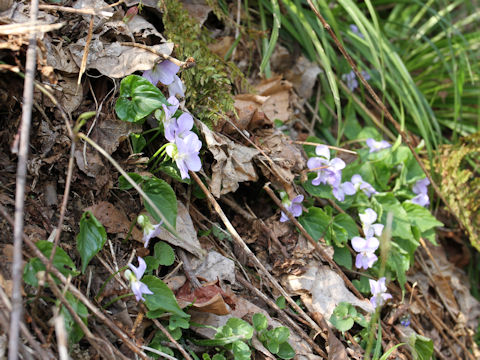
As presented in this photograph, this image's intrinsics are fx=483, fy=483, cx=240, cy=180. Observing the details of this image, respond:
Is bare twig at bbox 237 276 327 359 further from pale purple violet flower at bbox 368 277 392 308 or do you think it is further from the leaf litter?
pale purple violet flower at bbox 368 277 392 308

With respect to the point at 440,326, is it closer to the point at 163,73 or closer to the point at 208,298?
the point at 208,298

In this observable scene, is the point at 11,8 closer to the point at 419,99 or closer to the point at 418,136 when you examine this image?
the point at 419,99

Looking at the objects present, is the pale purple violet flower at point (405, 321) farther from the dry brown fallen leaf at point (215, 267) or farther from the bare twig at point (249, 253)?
the dry brown fallen leaf at point (215, 267)

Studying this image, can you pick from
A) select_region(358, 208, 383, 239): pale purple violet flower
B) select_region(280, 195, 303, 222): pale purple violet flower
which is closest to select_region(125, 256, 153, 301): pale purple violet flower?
select_region(280, 195, 303, 222): pale purple violet flower

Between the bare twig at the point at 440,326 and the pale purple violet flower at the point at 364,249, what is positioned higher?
the pale purple violet flower at the point at 364,249

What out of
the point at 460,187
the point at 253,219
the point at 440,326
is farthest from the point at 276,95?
the point at 440,326

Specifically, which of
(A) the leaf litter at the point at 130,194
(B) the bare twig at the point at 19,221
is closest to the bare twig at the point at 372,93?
(A) the leaf litter at the point at 130,194
